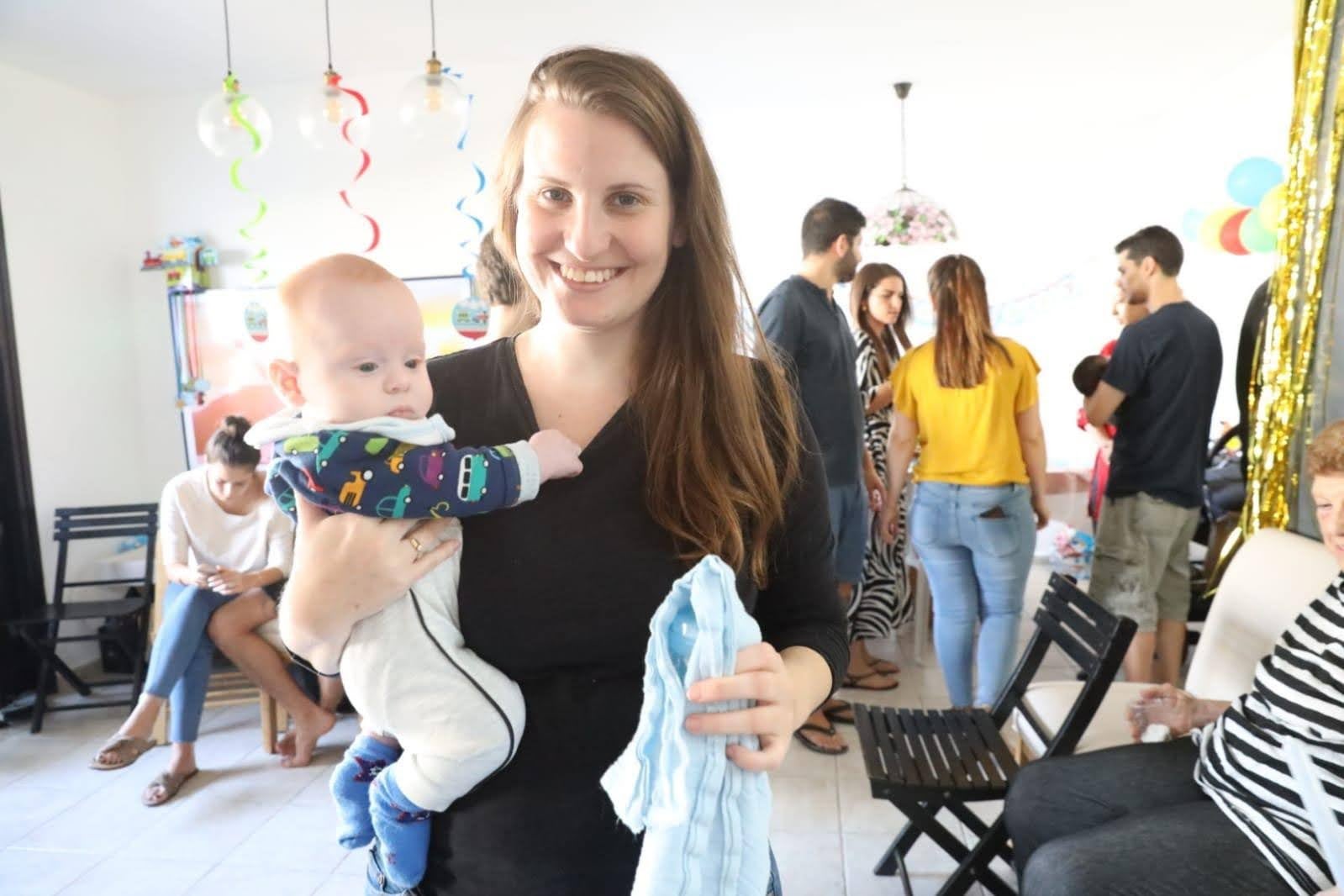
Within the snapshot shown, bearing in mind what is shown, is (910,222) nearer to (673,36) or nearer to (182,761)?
(673,36)

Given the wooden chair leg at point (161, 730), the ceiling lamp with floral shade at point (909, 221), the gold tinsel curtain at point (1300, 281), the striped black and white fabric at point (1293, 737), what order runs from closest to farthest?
1. the striped black and white fabric at point (1293, 737)
2. the gold tinsel curtain at point (1300, 281)
3. the wooden chair leg at point (161, 730)
4. the ceiling lamp with floral shade at point (909, 221)

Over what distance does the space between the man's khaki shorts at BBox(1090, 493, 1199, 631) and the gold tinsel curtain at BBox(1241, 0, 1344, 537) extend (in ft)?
2.07

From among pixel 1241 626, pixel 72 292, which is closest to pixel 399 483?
pixel 1241 626

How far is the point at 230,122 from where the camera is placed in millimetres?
3396

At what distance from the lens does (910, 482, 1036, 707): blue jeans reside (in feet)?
9.79

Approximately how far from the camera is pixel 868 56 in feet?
15.1

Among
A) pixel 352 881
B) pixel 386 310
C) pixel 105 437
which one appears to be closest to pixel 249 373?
pixel 105 437

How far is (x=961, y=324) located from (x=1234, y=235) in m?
2.93

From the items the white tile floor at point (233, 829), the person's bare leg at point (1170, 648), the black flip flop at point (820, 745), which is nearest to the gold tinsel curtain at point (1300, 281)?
the person's bare leg at point (1170, 648)

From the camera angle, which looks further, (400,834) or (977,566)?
(977,566)

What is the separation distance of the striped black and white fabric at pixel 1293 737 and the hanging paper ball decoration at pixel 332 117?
362cm

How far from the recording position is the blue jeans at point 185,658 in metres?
3.34

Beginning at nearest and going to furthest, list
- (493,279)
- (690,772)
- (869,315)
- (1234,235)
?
(690,772) < (493,279) < (869,315) < (1234,235)

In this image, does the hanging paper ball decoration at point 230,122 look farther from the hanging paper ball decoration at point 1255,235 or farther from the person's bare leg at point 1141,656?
the hanging paper ball decoration at point 1255,235
